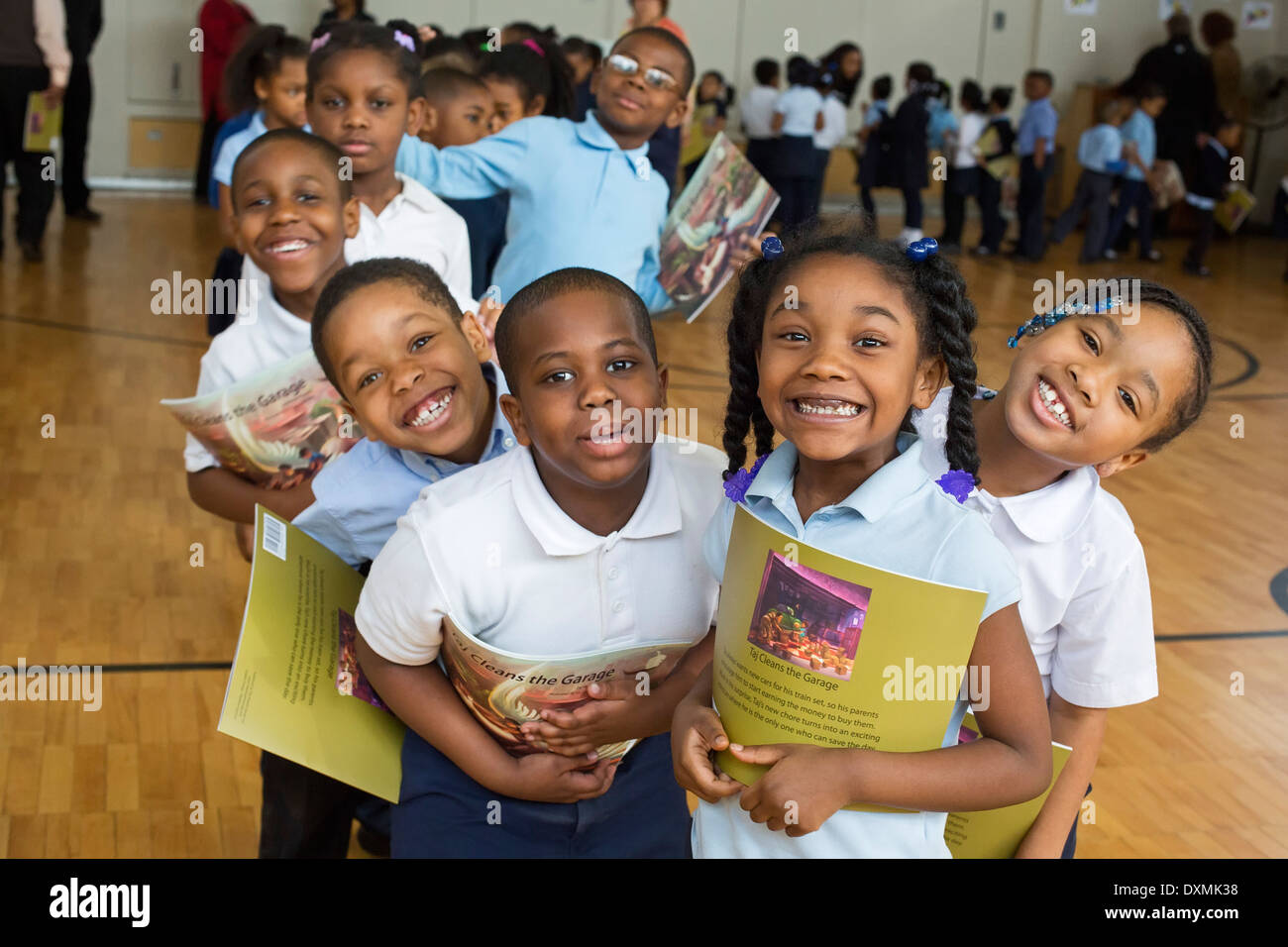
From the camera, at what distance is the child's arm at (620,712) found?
1364 mm

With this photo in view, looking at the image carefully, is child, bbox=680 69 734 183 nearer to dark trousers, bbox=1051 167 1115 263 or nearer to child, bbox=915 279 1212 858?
dark trousers, bbox=1051 167 1115 263

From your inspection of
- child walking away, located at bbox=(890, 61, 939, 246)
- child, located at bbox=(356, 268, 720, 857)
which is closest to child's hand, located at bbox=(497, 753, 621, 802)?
child, located at bbox=(356, 268, 720, 857)

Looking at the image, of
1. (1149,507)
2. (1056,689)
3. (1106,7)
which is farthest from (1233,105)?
(1056,689)

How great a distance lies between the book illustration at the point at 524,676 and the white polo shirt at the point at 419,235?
104 centimetres

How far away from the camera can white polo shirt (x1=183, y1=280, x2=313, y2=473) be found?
190 cm

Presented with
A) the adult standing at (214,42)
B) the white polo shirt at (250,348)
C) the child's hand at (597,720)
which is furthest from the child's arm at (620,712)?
the adult standing at (214,42)

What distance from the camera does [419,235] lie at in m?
2.40

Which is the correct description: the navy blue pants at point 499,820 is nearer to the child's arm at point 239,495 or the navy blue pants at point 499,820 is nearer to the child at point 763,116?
the child's arm at point 239,495

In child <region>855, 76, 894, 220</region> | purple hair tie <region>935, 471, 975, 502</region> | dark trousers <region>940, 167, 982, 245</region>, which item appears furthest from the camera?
child <region>855, 76, 894, 220</region>

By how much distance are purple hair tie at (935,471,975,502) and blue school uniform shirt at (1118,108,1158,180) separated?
8.17 meters

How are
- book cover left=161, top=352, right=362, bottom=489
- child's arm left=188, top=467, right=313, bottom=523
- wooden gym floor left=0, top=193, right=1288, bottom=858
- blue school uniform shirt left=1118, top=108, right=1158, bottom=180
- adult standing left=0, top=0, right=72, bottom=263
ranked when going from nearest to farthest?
book cover left=161, top=352, right=362, bottom=489
child's arm left=188, top=467, right=313, bottom=523
wooden gym floor left=0, top=193, right=1288, bottom=858
adult standing left=0, top=0, right=72, bottom=263
blue school uniform shirt left=1118, top=108, right=1158, bottom=180

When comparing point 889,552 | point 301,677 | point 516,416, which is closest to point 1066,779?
point 889,552

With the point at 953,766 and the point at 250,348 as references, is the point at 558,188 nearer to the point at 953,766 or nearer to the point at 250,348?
the point at 250,348

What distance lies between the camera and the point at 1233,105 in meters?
10.5
